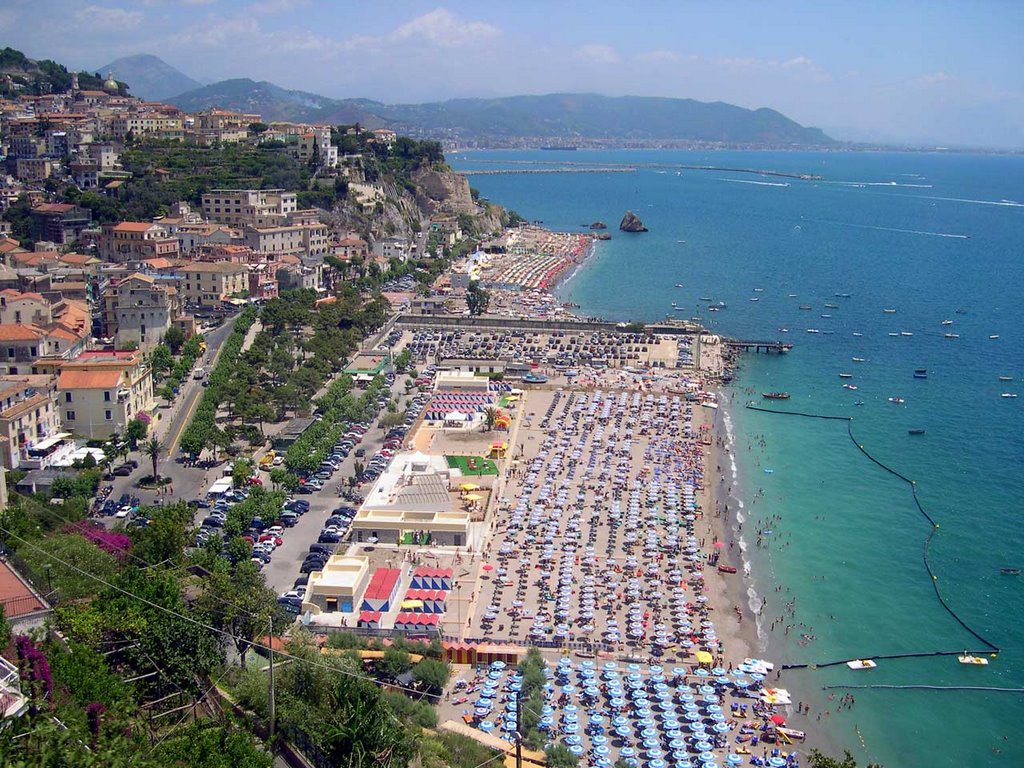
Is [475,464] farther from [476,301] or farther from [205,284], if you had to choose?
[476,301]

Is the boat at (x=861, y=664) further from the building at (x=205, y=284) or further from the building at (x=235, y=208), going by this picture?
the building at (x=235, y=208)

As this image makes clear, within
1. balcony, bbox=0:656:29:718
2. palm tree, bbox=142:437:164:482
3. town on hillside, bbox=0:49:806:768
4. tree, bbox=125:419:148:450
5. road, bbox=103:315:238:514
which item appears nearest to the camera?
balcony, bbox=0:656:29:718

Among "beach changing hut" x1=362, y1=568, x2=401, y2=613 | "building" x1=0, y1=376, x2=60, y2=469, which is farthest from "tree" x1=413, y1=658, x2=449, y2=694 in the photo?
"building" x1=0, y1=376, x2=60, y2=469

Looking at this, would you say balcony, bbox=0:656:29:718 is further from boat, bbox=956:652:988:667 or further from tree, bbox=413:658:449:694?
boat, bbox=956:652:988:667

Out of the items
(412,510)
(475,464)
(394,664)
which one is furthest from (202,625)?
(475,464)

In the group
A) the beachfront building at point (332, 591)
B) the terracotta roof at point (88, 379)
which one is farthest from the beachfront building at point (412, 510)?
the terracotta roof at point (88, 379)

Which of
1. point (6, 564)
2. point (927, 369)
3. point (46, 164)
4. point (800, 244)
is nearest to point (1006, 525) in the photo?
point (927, 369)

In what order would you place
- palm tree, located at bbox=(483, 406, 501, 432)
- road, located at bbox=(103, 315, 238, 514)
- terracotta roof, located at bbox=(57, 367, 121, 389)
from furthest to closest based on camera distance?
1. palm tree, located at bbox=(483, 406, 501, 432)
2. terracotta roof, located at bbox=(57, 367, 121, 389)
3. road, located at bbox=(103, 315, 238, 514)
